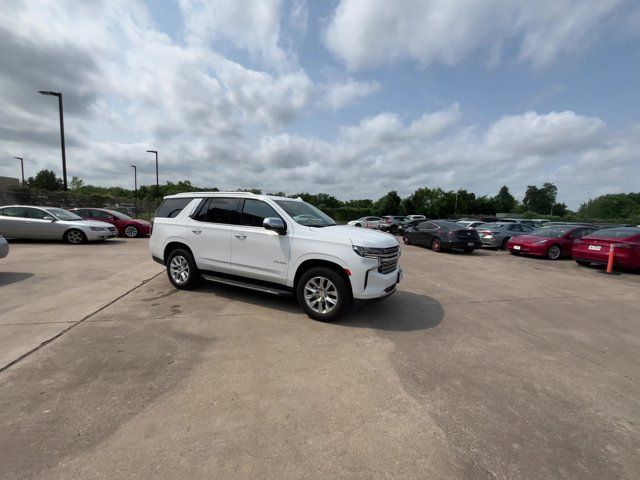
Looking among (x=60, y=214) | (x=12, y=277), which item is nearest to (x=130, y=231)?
(x=60, y=214)

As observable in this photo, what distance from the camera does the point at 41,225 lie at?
11.6m

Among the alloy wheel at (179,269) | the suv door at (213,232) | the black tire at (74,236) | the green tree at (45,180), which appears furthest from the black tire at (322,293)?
the green tree at (45,180)

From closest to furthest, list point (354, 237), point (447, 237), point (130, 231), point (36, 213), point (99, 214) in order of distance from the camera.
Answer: point (354, 237)
point (36, 213)
point (447, 237)
point (130, 231)
point (99, 214)

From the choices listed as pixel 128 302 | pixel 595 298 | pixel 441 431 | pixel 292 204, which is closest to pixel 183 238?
pixel 128 302

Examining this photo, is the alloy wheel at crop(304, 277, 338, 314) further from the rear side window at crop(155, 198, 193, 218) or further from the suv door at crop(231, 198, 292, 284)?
the rear side window at crop(155, 198, 193, 218)

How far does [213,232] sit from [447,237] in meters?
10.9

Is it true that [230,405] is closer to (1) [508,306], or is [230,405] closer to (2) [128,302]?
(2) [128,302]

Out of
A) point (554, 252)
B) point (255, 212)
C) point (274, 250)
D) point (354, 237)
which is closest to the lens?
point (354, 237)

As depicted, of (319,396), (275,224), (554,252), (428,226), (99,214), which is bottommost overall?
(319,396)

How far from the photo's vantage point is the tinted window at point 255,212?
518 centimetres

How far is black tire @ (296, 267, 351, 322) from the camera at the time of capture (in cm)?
448

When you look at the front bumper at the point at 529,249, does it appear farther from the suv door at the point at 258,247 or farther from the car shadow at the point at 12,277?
the car shadow at the point at 12,277

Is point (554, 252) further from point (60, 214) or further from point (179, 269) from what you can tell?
point (60, 214)

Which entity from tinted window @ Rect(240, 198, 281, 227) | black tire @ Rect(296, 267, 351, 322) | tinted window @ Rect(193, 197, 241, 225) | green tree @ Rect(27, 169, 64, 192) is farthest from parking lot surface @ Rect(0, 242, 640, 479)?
green tree @ Rect(27, 169, 64, 192)
